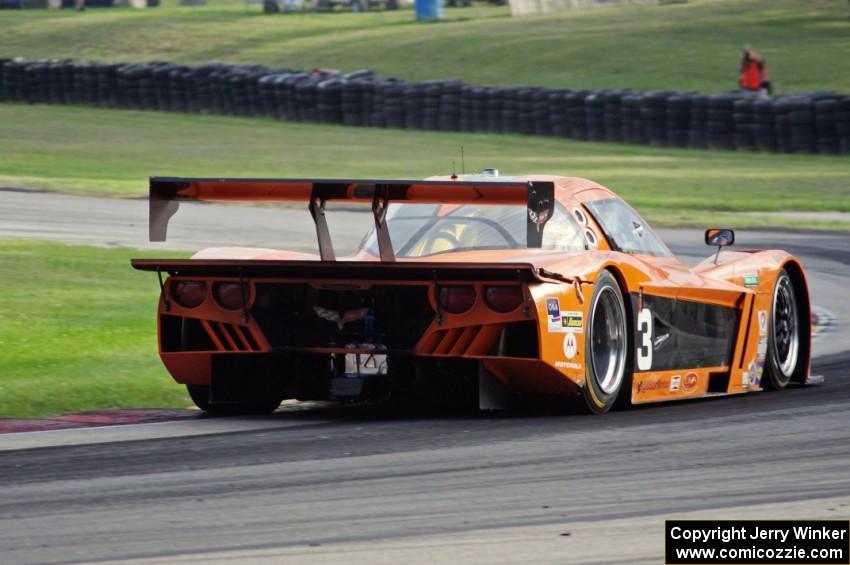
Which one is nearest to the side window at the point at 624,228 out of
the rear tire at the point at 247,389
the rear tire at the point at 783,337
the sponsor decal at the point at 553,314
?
the rear tire at the point at 783,337

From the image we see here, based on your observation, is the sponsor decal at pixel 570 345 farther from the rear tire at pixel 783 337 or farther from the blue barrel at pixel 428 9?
the blue barrel at pixel 428 9

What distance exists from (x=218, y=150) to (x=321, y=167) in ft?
12.9

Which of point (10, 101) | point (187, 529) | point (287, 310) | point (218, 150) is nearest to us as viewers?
point (187, 529)

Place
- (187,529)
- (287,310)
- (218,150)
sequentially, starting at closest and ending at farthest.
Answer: (187,529) < (287,310) < (218,150)

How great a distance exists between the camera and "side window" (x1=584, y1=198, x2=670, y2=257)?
9.24 metres

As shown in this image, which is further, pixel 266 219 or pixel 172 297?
pixel 266 219

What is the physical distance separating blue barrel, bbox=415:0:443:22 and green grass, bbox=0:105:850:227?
2429 centimetres

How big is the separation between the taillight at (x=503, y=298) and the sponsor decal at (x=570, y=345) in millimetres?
308

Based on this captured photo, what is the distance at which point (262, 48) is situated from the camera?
191 feet

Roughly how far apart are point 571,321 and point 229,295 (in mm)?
1745

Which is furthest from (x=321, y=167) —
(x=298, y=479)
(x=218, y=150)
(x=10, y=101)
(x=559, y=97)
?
(x=298, y=479)

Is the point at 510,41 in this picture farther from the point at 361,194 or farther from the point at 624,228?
the point at 361,194

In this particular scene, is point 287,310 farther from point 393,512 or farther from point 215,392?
point 393,512

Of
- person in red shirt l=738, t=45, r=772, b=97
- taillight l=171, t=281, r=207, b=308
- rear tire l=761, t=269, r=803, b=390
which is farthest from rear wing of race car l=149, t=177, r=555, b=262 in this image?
person in red shirt l=738, t=45, r=772, b=97
